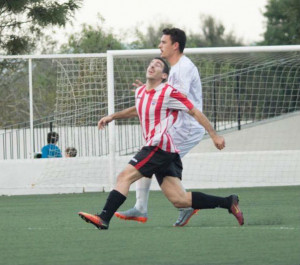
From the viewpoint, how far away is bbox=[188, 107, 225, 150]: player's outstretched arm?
8.38 m

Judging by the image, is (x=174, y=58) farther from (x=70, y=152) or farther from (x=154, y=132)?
(x=70, y=152)

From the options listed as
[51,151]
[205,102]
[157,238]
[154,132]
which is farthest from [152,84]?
[205,102]

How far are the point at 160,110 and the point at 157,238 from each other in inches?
49.2

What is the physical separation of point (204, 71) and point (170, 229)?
973 cm

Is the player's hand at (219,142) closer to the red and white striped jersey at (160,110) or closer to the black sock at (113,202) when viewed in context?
the red and white striped jersey at (160,110)

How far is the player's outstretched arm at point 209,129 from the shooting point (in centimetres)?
838

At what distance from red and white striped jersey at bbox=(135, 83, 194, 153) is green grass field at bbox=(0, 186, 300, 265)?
0.85 metres

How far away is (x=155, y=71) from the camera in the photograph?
878 centimetres

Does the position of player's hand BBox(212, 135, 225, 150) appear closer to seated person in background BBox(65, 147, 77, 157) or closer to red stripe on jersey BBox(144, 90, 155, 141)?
red stripe on jersey BBox(144, 90, 155, 141)

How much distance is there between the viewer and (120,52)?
1592cm

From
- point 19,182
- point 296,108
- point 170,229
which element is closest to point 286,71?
point 296,108

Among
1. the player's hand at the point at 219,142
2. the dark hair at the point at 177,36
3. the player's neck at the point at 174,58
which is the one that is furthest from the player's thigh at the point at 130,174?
the dark hair at the point at 177,36

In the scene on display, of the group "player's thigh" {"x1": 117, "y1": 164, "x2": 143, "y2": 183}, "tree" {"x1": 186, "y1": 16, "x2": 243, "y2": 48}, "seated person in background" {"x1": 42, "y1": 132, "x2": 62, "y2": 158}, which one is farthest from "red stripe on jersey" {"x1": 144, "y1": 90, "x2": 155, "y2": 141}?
"tree" {"x1": 186, "y1": 16, "x2": 243, "y2": 48}

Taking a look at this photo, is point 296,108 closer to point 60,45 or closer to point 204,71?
point 204,71
